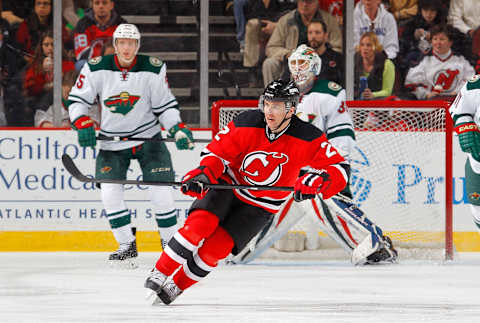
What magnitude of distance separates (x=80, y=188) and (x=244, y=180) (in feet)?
6.97

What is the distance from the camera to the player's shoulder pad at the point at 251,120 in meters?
3.26

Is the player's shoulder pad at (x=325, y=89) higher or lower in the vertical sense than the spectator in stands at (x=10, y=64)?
lower

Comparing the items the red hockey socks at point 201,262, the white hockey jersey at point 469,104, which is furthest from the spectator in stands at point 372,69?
the red hockey socks at point 201,262

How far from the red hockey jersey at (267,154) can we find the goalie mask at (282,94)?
0.07m

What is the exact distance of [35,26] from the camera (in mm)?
5520

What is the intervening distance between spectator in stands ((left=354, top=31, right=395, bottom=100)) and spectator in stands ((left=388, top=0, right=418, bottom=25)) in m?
0.20

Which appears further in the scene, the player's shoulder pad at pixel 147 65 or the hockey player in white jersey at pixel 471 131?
the player's shoulder pad at pixel 147 65

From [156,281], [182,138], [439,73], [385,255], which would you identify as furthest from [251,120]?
[439,73]

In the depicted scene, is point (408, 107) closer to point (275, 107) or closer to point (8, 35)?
point (275, 107)

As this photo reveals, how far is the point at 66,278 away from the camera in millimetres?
4012

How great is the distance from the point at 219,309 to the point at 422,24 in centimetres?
322

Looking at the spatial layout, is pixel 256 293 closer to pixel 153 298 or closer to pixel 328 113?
pixel 153 298

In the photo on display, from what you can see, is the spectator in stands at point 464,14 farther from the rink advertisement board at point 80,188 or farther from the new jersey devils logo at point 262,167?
the new jersey devils logo at point 262,167

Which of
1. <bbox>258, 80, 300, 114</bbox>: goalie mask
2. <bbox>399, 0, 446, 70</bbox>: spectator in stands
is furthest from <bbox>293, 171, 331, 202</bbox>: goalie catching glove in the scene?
<bbox>399, 0, 446, 70</bbox>: spectator in stands
